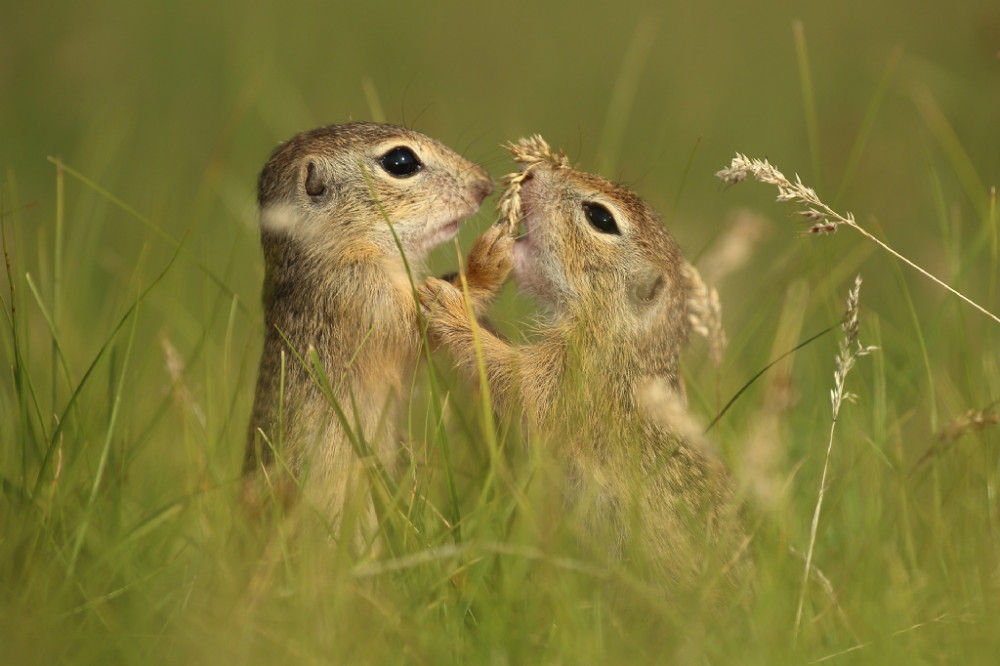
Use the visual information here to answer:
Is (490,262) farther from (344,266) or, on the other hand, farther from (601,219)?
(344,266)

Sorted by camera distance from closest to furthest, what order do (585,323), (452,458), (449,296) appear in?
(449,296) < (585,323) < (452,458)

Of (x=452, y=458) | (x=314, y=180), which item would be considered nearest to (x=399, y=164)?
(x=314, y=180)

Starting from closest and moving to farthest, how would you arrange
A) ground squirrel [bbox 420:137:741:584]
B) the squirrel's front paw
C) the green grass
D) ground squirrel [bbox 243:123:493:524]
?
the green grass
ground squirrel [bbox 420:137:741:584]
ground squirrel [bbox 243:123:493:524]
the squirrel's front paw

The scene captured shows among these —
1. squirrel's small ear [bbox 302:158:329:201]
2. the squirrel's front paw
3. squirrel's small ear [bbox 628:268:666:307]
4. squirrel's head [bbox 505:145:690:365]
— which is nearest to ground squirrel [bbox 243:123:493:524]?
squirrel's small ear [bbox 302:158:329:201]

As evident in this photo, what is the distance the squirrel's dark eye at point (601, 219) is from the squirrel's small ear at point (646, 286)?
209 mm

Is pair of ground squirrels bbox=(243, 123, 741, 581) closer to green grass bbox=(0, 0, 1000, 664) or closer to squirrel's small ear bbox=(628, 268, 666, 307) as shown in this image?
squirrel's small ear bbox=(628, 268, 666, 307)

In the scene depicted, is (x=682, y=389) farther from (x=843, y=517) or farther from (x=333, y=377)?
(x=333, y=377)

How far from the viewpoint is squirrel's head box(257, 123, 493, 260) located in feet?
15.7

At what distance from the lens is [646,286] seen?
15.6 feet

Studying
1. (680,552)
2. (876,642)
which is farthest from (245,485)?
(876,642)

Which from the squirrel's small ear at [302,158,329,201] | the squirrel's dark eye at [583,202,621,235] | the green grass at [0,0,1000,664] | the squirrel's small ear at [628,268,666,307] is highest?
the squirrel's small ear at [302,158,329,201]

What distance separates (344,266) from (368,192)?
344mm

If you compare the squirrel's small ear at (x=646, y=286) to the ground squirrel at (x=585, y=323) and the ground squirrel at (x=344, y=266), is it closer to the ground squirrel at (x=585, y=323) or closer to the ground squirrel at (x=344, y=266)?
the ground squirrel at (x=585, y=323)

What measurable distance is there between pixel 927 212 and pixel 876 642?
26.7 feet
